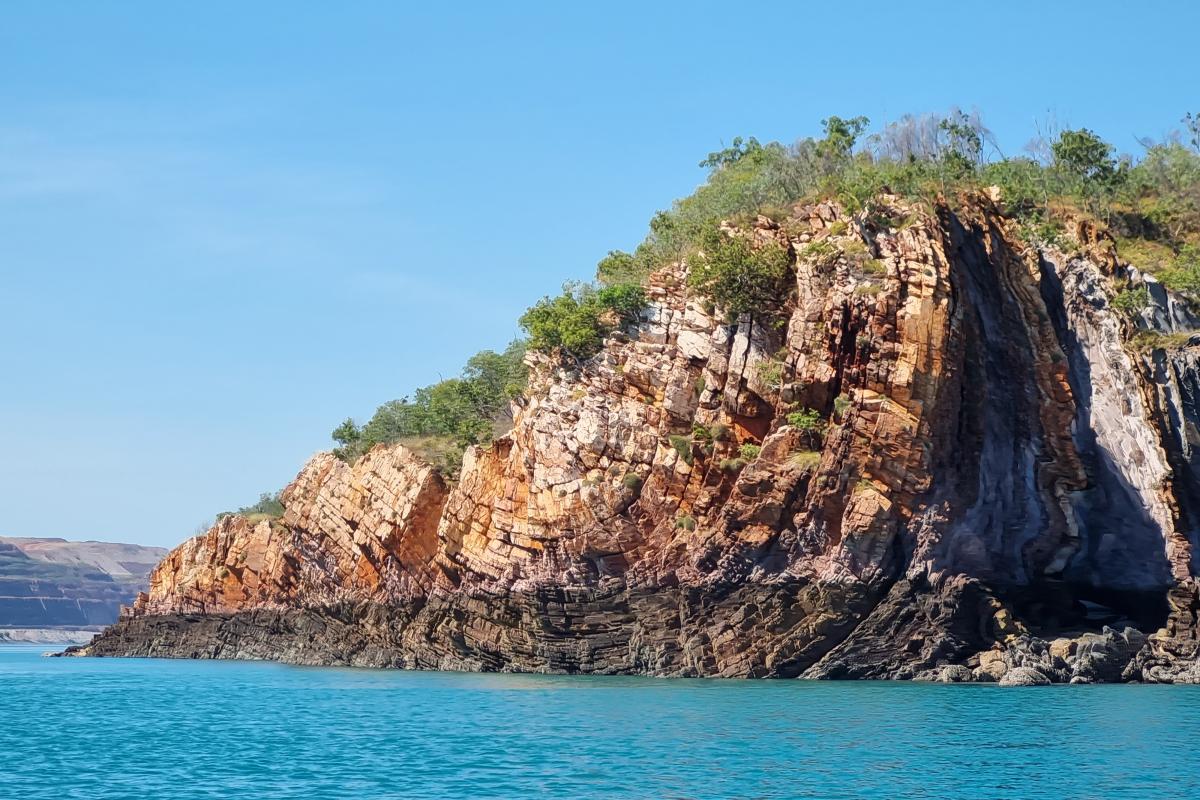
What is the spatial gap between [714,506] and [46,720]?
80.8 feet

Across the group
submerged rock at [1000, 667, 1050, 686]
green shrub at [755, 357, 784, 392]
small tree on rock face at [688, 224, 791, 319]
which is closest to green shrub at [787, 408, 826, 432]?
green shrub at [755, 357, 784, 392]

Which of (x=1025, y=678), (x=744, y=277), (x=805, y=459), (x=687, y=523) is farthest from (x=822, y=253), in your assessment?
(x=1025, y=678)

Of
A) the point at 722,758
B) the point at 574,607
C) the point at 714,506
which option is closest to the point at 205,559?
the point at 574,607

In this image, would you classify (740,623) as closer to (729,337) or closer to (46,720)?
(729,337)

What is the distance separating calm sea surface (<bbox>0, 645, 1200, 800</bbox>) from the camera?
26938mm

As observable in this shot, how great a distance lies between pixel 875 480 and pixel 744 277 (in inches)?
403

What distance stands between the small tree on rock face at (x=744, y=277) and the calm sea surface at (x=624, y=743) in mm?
15030

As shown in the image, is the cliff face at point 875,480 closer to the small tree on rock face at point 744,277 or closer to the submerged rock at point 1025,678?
the submerged rock at point 1025,678

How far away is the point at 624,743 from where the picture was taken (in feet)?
107

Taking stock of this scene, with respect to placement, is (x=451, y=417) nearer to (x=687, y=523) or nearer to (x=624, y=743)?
(x=687, y=523)

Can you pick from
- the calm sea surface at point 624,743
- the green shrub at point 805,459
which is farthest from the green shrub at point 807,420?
the calm sea surface at point 624,743

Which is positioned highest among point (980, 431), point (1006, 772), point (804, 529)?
point (980, 431)

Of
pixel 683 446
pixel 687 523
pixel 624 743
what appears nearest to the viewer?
pixel 624 743

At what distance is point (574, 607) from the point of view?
184 ft
